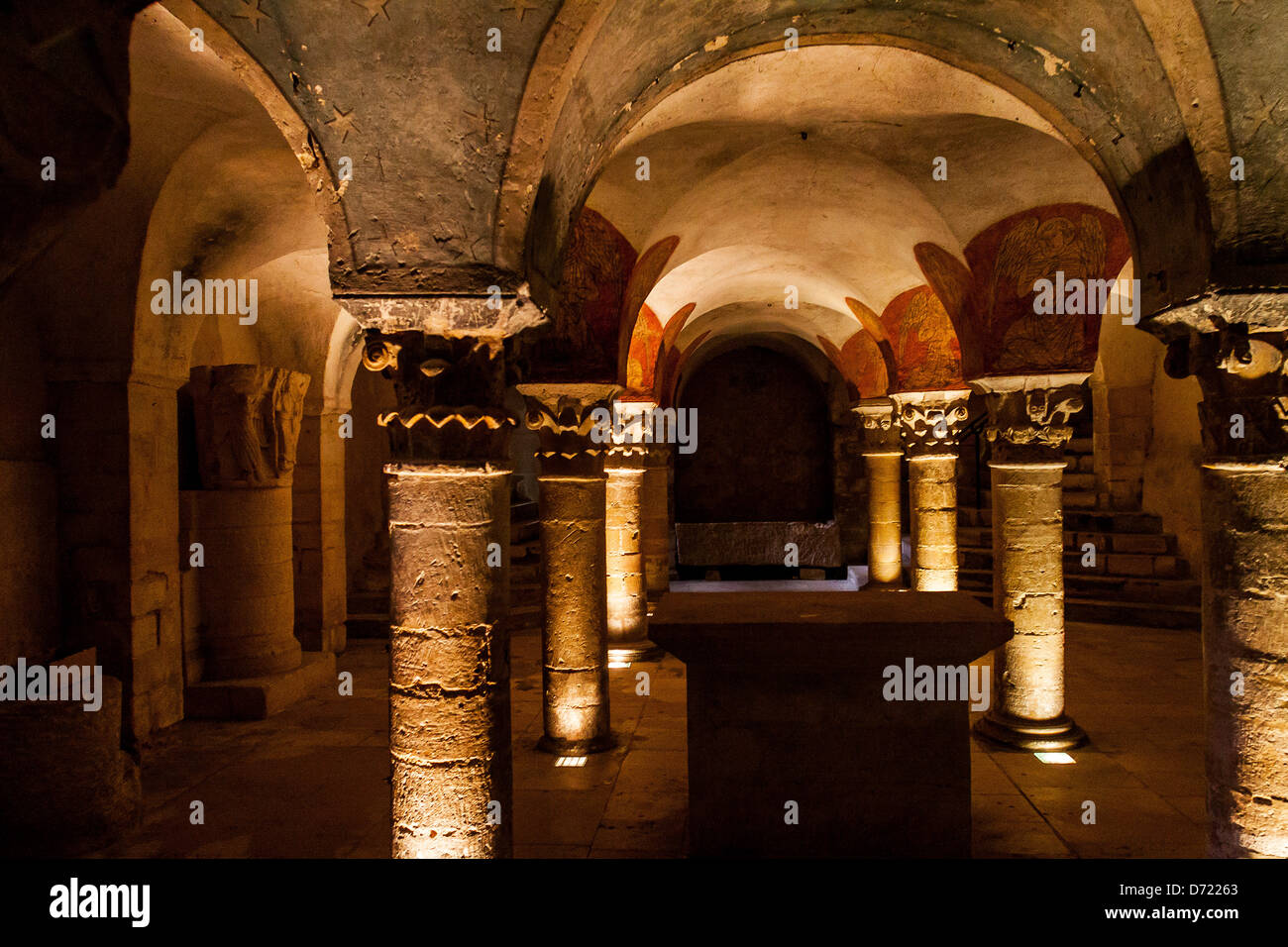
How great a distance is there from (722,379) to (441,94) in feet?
49.0

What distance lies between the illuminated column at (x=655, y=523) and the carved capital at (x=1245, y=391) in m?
8.65

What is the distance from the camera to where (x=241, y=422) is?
23.0 ft

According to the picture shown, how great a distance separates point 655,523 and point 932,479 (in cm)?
445

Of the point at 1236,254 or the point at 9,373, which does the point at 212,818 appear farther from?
the point at 1236,254

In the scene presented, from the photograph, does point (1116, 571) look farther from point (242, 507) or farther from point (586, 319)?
point (242, 507)

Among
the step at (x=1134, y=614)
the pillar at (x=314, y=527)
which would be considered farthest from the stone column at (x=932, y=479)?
the pillar at (x=314, y=527)

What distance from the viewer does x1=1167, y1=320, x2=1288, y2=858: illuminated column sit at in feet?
10.7

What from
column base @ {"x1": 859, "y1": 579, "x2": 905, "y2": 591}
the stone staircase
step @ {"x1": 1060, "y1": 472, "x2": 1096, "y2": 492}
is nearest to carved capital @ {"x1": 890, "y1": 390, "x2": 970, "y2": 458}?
the stone staircase

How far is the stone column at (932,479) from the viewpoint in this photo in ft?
28.4

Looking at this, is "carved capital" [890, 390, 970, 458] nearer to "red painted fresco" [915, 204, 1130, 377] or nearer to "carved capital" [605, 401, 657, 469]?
"red painted fresco" [915, 204, 1130, 377]

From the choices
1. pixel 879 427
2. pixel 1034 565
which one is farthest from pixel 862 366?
pixel 1034 565

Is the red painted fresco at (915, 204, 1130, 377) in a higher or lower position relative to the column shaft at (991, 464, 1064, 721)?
higher

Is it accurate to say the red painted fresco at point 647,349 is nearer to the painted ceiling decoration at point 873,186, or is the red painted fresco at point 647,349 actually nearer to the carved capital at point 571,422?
the painted ceiling decoration at point 873,186

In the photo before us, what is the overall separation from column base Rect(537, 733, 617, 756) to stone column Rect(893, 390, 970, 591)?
14.8 ft
